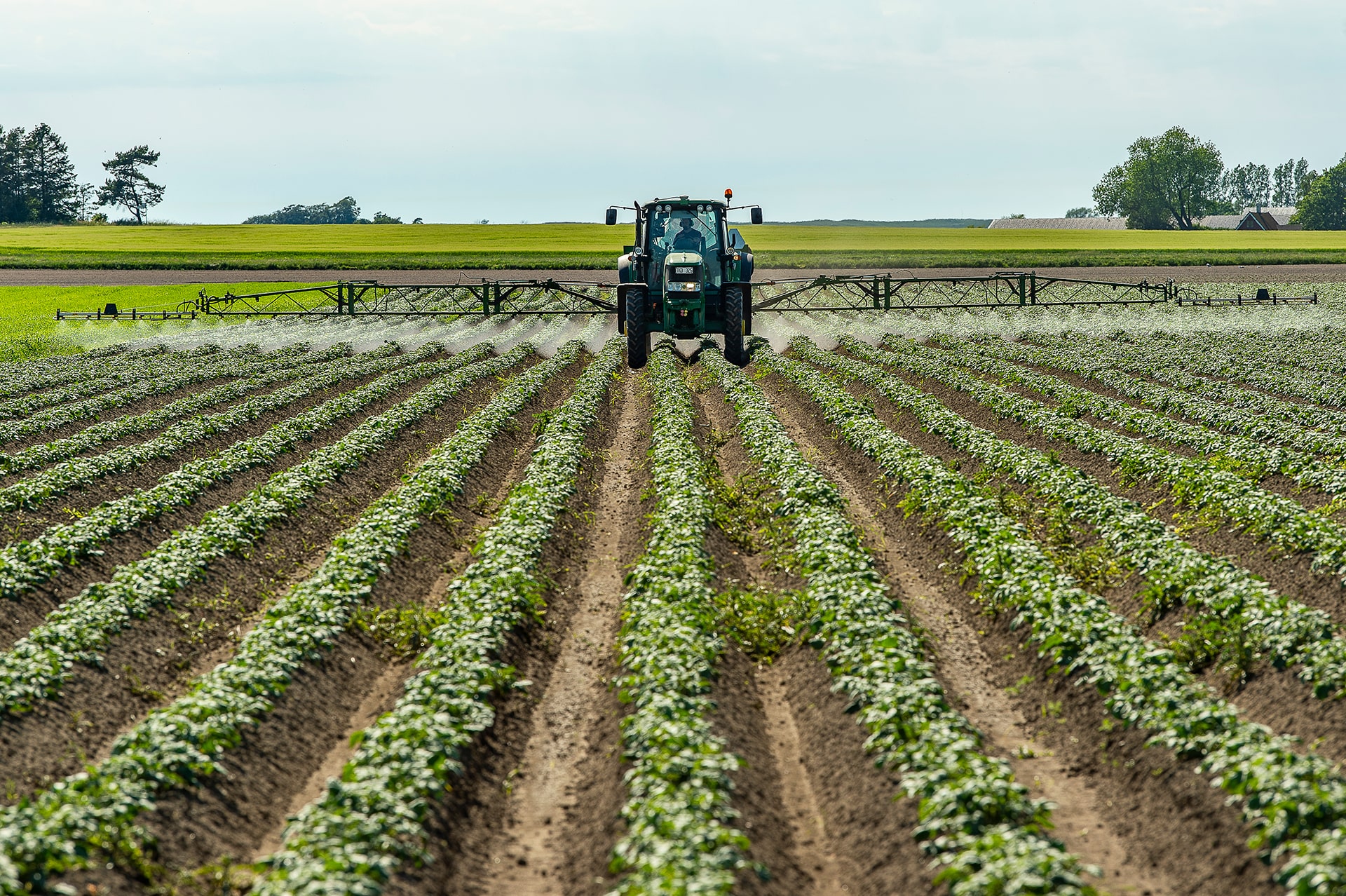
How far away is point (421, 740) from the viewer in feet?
21.7

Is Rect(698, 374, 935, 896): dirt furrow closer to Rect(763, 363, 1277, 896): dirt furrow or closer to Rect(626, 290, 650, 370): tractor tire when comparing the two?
Rect(763, 363, 1277, 896): dirt furrow

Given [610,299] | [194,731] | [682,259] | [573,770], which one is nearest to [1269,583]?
[573,770]

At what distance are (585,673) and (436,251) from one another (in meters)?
73.8

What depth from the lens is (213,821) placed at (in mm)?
6266

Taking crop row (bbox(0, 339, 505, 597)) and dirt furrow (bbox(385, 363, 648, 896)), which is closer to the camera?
dirt furrow (bbox(385, 363, 648, 896))

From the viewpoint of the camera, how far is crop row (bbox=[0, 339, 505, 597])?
33.9 ft

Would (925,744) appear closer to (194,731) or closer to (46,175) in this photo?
(194,731)

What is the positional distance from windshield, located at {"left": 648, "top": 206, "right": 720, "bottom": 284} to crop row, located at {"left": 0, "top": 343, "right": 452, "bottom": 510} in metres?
6.82

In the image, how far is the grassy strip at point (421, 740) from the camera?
17.7 feet

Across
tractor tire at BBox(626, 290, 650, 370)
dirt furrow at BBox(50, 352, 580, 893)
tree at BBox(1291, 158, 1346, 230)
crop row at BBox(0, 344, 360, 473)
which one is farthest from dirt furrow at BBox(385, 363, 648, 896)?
tree at BBox(1291, 158, 1346, 230)

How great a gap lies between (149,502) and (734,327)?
600 inches

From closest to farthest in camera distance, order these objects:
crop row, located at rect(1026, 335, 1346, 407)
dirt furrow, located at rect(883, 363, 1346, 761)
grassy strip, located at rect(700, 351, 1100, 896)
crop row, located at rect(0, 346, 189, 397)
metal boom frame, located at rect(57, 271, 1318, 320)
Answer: grassy strip, located at rect(700, 351, 1100, 896)
dirt furrow, located at rect(883, 363, 1346, 761)
crop row, located at rect(1026, 335, 1346, 407)
crop row, located at rect(0, 346, 189, 397)
metal boom frame, located at rect(57, 271, 1318, 320)

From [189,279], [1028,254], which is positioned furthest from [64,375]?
[1028,254]

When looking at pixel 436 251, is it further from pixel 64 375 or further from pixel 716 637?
pixel 716 637
